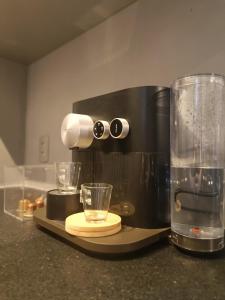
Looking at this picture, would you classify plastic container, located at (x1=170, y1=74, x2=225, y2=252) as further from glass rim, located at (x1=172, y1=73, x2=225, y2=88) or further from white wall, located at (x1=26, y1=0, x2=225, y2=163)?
white wall, located at (x1=26, y1=0, x2=225, y2=163)

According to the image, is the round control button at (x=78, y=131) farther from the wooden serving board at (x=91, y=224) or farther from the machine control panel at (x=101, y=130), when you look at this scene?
the wooden serving board at (x=91, y=224)

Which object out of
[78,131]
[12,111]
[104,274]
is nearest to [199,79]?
[78,131]

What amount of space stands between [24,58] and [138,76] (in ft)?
2.50

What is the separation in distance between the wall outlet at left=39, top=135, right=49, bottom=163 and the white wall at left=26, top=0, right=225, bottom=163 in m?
0.03

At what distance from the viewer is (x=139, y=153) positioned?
538 millimetres

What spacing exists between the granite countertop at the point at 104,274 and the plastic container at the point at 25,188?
0.24 metres

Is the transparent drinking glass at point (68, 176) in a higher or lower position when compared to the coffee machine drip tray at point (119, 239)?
higher

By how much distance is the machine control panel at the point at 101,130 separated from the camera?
1.89 ft

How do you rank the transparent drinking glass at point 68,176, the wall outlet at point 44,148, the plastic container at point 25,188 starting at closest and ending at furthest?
the transparent drinking glass at point 68,176, the plastic container at point 25,188, the wall outlet at point 44,148

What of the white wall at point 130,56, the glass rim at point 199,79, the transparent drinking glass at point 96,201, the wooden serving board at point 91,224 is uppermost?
the white wall at point 130,56

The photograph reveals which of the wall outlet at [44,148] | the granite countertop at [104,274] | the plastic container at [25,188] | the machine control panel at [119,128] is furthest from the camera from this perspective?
the wall outlet at [44,148]

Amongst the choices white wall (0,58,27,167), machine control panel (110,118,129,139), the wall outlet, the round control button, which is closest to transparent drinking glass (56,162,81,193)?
the round control button

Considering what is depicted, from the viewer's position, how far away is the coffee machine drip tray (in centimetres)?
44

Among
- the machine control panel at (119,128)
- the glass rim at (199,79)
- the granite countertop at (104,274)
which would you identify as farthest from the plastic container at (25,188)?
the glass rim at (199,79)
